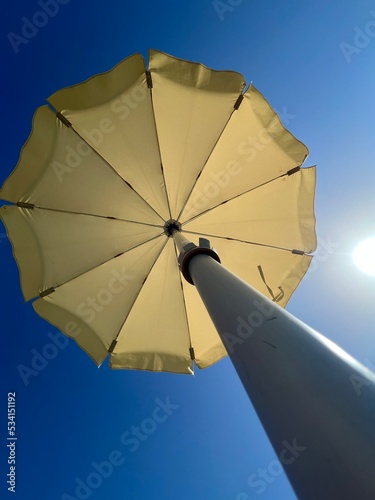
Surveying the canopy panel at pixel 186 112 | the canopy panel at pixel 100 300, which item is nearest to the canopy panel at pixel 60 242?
the canopy panel at pixel 100 300

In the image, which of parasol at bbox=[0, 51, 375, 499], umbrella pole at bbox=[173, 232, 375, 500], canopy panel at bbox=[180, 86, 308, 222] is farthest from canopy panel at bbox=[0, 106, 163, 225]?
umbrella pole at bbox=[173, 232, 375, 500]

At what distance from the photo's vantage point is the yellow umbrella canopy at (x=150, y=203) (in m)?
4.34

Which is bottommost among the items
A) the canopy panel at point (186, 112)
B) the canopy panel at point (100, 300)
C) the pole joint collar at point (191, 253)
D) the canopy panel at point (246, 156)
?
the pole joint collar at point (191, 253)

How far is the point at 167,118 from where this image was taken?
4.59 metres

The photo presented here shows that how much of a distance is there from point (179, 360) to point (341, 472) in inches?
172

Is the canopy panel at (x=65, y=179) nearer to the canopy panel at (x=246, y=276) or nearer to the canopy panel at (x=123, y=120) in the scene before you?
the canopy panel at (x=123, y=120)

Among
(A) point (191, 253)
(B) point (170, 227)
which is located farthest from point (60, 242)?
(A) point (191, 253)

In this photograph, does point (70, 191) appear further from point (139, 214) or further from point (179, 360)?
point (179, 360)

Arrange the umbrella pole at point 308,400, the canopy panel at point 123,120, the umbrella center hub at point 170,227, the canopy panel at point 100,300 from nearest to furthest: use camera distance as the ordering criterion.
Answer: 1. the umbrella pole at point 308,400
2. the canopy panel at point 123,120
3. the canopy panel at point 100,300
4. the umbrella center hub at point 170,227

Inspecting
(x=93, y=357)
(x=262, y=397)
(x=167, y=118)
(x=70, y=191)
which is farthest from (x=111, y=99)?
(x=262, y=397)

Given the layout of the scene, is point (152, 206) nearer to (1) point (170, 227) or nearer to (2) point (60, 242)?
(1) point (170, 227)

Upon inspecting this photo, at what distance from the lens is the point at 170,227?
17.4 feet

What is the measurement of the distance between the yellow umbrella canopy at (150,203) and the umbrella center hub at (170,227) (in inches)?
1.4

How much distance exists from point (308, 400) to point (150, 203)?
426 centimetres
